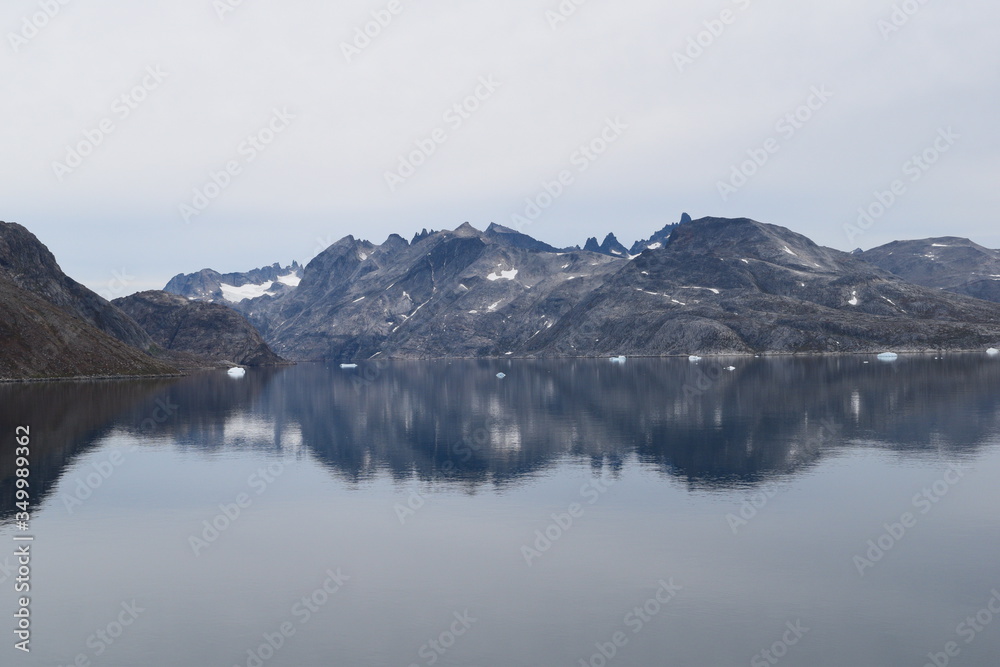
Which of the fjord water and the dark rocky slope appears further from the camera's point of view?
the dark rocky slope

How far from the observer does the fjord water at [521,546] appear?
27.7 metres

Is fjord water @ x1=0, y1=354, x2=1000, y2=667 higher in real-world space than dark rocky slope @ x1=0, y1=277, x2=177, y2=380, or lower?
lower

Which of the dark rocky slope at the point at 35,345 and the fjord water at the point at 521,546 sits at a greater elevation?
the dark rocky slope at the point at 35,345

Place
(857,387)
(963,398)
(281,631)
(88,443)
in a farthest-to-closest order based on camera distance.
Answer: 1. (857,387)
2. (963,398)
3. (88,443)
4. (281,631)

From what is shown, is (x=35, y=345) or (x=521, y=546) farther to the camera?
(x=35, y=345)

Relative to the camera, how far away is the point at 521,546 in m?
40.2

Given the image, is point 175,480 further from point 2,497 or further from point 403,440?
point 403,440

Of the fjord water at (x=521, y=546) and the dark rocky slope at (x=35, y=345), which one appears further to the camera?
the dark rocky slope at (x=35, y=345)

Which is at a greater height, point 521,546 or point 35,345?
point 35,345

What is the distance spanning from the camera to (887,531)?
4150cm

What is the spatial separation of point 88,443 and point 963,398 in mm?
117252

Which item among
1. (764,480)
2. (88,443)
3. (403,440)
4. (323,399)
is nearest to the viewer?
(764,480)

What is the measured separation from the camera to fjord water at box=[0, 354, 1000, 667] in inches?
1091

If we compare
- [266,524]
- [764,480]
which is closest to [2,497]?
[266,524]
